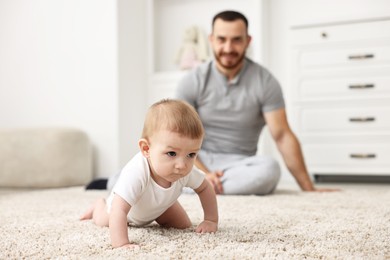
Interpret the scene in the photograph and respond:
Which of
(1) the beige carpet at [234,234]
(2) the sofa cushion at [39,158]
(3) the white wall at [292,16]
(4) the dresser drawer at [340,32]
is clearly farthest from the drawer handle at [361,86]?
(2) the sofa cushion at [39,158]

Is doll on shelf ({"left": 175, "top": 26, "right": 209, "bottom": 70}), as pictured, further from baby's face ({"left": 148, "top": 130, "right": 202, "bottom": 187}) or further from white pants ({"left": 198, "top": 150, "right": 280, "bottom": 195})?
baby's face ({"left": 148, "top": 130, "right": 202, "bottom": 187})

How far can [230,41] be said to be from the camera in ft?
6.91

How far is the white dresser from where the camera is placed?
2.79 meters

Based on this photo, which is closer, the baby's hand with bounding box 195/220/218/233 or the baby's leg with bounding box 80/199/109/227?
the baby's hand with bounding box 195/220/218/233

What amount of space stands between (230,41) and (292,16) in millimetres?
1057

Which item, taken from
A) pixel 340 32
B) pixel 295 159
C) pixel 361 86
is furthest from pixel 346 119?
pixel 295 159

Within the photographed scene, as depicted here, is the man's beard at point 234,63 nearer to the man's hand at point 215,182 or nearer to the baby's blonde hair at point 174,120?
the man's hand at point 215,182

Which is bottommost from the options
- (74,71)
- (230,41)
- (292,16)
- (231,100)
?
(231,100)

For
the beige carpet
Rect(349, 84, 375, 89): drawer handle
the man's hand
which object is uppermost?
Rect(349, 84, 375, 89): drawer handle

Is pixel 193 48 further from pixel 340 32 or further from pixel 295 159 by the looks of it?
pixel 295 159

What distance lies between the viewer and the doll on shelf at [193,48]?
323 centimetres

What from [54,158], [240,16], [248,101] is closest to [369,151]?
[248,101]

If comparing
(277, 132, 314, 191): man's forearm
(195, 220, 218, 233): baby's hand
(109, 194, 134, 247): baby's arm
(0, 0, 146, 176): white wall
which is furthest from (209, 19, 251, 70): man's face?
(109, 194, 134, 247): baby's arm

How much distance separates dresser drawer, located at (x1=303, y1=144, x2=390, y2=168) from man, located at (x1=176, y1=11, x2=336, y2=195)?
2.54ft
